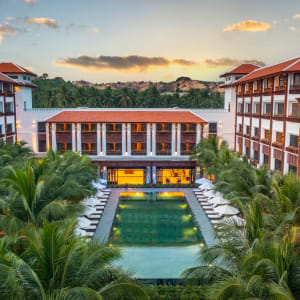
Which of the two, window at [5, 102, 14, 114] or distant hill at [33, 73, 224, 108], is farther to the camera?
distant hill at [33, 73, 224, 108]

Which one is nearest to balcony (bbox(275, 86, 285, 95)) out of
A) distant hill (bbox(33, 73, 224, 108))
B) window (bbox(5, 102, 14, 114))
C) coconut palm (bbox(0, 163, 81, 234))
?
coconut palm (bbox(0, 163, 81, 234))

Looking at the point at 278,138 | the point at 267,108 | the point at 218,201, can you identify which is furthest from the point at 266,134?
the point at 218,201

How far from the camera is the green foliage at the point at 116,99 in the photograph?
74.2m

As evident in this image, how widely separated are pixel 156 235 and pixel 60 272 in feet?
53.5

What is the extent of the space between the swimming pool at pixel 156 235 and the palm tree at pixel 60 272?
576 centimetres

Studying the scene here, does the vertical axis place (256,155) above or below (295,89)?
below

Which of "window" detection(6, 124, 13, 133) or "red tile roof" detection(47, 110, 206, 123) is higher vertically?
"red tile roof" detection(47, 110, 206, 123)

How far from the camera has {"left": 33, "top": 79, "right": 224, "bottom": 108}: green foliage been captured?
244 feet

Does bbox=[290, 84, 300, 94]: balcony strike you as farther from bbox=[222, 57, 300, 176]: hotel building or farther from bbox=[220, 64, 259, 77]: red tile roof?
bbox=[220, 64, 259, 77]: red tile roof

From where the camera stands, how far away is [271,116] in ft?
106

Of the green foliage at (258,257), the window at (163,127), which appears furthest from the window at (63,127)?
the green foliage at (258,257)

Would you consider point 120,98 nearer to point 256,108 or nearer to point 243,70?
point 243,70

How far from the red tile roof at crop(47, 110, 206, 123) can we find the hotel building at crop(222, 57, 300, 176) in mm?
5643

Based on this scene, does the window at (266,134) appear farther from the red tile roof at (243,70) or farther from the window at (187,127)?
the red tile roof at (243,70)
